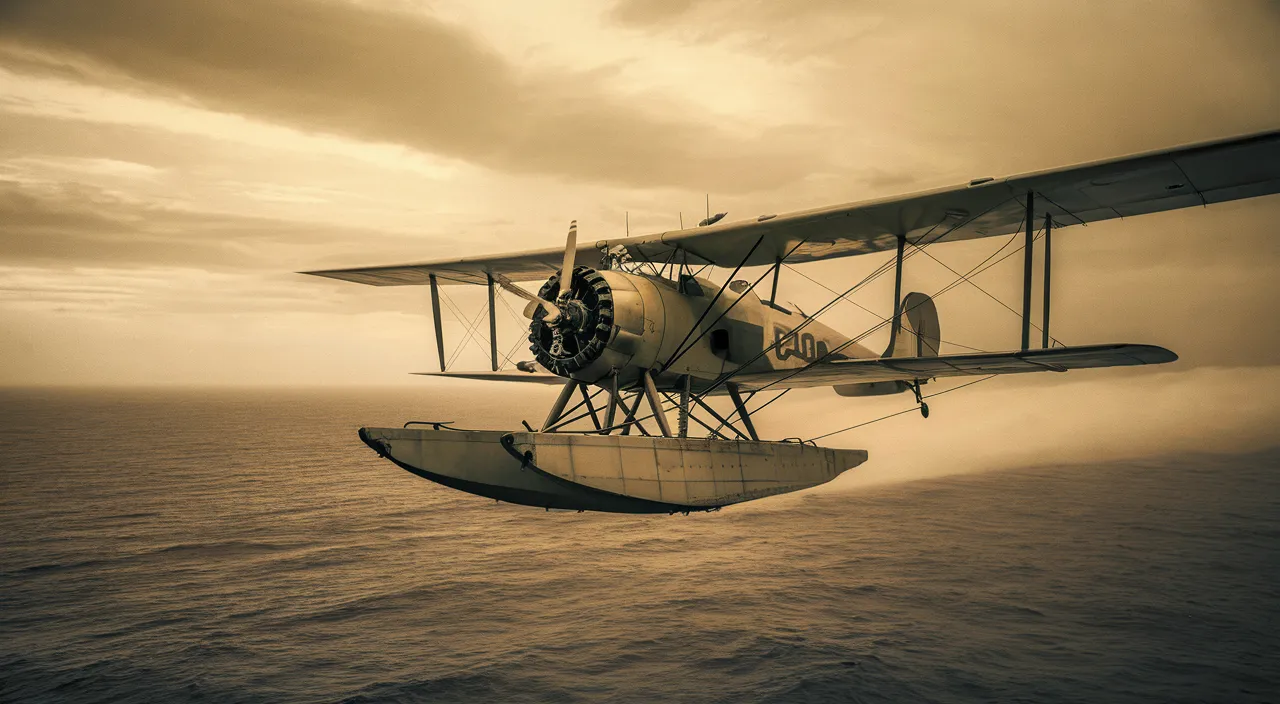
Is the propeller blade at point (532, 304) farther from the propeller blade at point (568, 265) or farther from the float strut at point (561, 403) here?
the float strut at point (561, 403)

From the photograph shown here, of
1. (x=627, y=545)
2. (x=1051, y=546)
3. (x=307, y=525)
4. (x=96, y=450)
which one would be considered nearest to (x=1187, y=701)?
(x=1051, y=546)

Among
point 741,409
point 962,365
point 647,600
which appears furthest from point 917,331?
point 647,600

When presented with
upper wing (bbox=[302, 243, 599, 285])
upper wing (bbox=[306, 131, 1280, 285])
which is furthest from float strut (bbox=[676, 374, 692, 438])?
upper wing (bbox=[302, 243, 599, 285])

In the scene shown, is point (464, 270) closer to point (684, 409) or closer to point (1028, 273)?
point (684, 409)

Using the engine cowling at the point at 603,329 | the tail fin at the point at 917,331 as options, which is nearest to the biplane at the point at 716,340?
the engine cowling at the point at 603,329

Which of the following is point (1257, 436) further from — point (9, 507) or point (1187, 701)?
point (9, 507)

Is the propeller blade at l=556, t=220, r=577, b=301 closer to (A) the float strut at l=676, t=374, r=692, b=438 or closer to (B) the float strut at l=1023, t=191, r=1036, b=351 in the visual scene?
(A) the float strut at l=676, t=374, r=692, b=438
